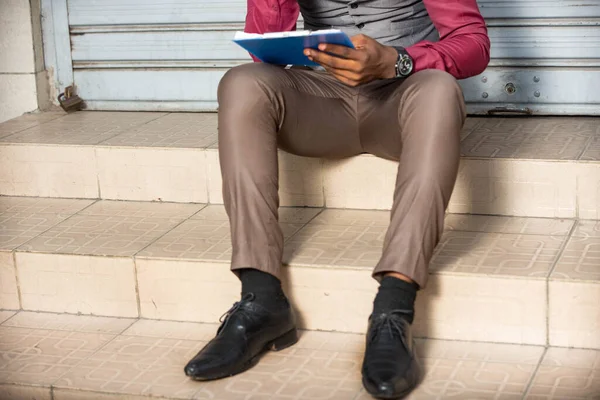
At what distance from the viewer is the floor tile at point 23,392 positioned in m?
2.66

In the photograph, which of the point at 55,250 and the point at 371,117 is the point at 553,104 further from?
the point at 55,250

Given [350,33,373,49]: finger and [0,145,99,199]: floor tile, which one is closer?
[350,33,373,49]: finger

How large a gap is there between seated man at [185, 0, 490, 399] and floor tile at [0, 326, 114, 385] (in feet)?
1.42

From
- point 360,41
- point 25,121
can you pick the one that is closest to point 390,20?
point 360,41

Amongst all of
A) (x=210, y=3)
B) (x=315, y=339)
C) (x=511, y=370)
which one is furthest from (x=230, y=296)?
(x=210, y=3)

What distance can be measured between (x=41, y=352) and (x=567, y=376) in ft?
4.88

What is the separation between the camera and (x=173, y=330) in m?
2.98

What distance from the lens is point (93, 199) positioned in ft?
12.2

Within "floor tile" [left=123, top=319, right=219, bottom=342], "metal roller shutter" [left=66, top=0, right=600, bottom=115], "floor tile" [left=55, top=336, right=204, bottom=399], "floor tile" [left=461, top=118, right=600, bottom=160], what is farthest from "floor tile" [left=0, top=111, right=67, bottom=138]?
"floor tile" [left=461, top=118, right=600, bottom=160]

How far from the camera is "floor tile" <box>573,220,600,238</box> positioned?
118 inches

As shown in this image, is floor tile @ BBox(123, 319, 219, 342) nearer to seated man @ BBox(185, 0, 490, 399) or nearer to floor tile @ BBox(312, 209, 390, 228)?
seated man @ BBox(185, 0, 490, 399)

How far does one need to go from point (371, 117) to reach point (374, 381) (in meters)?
0.86

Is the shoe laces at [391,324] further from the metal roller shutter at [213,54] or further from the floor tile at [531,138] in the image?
the metal roller shutter at [213,54]

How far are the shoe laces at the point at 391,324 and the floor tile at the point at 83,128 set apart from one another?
164 cm
